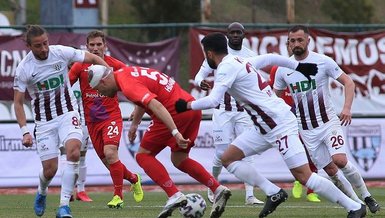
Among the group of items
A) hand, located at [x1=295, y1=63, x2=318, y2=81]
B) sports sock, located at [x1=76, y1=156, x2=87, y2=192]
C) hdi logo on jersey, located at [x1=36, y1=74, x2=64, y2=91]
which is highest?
hand, located at [x1=295, y1=63, x2=318, y2=81]

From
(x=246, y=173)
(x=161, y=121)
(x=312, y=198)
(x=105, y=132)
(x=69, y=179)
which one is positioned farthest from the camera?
(x=312, y=198)

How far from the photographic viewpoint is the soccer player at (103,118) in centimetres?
1497

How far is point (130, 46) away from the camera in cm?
2123

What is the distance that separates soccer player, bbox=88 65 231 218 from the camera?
11695 mm

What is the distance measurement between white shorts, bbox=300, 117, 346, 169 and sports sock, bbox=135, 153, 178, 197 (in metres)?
2.34

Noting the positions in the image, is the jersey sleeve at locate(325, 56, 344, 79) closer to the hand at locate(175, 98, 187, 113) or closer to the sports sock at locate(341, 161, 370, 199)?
the sports sock at locate(341, 161, 370, 199)

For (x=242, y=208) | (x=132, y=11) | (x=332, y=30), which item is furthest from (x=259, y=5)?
(x=242, y=208)

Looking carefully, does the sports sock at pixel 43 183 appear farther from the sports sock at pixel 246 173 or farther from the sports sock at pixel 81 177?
the sports sock at pixel 81 177

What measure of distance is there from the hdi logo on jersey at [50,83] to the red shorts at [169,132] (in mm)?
1516

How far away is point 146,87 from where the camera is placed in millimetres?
12000

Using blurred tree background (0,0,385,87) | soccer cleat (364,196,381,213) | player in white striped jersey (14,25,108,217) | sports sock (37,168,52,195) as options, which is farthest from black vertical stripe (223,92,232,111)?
blurred tree background (0,0,385,87)

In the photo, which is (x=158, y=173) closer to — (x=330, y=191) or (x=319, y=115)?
(x=330, y=191)

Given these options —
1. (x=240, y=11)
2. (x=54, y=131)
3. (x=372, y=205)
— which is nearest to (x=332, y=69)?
(x=372, y=205)

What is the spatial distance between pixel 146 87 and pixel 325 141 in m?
2.94
